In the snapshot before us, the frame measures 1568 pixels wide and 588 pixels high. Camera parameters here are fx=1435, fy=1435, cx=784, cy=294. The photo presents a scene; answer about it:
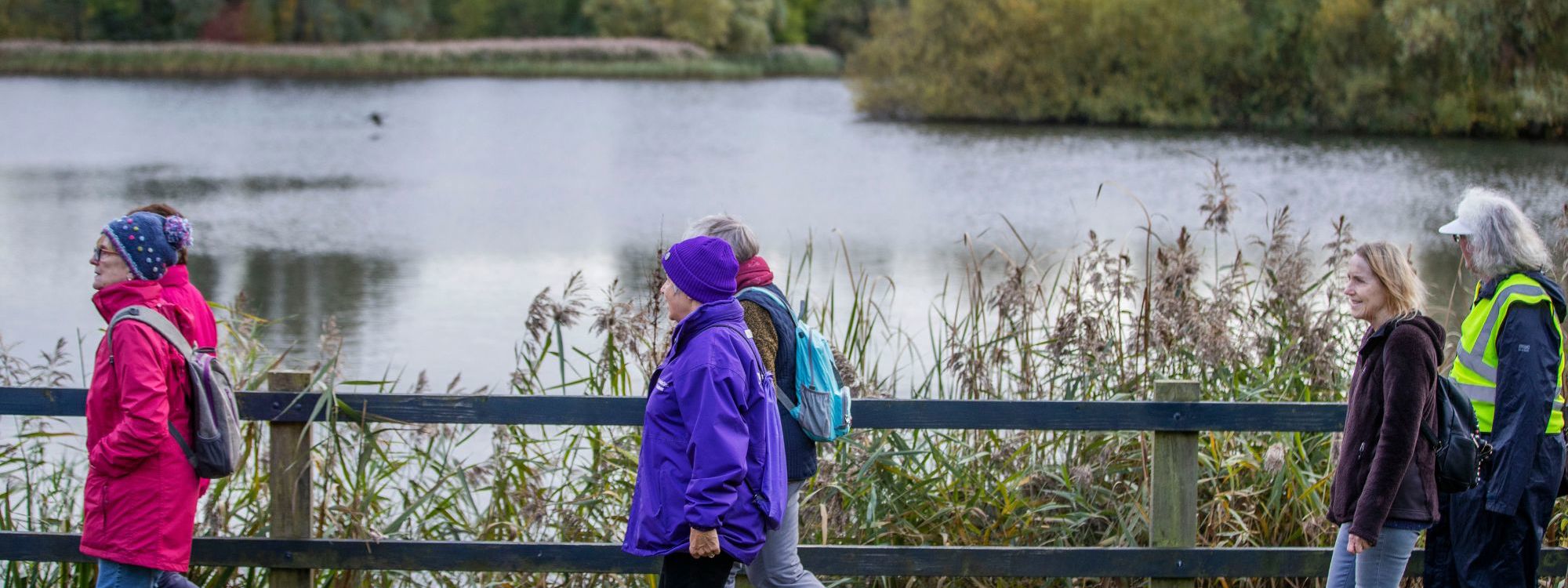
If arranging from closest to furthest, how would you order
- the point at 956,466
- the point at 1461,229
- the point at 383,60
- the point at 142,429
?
the point at 142,429
the point at 1461,229
the point at 956,466
the point at 383,60

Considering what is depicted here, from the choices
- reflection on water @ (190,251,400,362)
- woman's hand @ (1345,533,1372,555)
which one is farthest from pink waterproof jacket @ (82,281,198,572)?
reflection on water @ (190,251,400,362)

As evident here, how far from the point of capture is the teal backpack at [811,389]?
3.27 m

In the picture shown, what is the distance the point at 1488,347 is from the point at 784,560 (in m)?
1.73

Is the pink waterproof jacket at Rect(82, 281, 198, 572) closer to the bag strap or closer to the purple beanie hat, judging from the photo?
the bag strap

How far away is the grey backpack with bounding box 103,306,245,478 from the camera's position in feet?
10.6

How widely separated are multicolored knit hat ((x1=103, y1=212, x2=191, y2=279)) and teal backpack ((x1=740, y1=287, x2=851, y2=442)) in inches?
52.6

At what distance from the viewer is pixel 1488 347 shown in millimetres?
3385

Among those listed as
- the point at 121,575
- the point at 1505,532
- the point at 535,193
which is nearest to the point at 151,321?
the point at 121,575

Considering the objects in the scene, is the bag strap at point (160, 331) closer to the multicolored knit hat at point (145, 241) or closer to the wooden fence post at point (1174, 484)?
the multicolored knit hat at point (145, 241)

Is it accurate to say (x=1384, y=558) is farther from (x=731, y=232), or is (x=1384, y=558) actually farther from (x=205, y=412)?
(x=205, y=412)

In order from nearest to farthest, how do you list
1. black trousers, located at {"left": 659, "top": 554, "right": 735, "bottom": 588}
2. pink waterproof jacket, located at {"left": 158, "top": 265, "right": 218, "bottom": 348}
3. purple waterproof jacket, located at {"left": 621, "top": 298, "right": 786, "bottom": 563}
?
purple waterproof jacket, located at {"left": 621, "top": 298, "right": 786, "bottom": 563}
black trousers, located at {"left": 659, "top": 554, "right": 735, "bottom": 588}
pink waterproof jacket, located at {"left": 158, "top": 265, "right": 218, "bottom": 348}

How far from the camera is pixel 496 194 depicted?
64.0 feet

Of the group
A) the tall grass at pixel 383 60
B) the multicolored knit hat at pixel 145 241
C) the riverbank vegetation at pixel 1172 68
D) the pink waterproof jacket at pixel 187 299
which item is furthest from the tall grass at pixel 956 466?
the tall grass at pixel 383 60

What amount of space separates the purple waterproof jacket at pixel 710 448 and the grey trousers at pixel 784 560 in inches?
13.3
